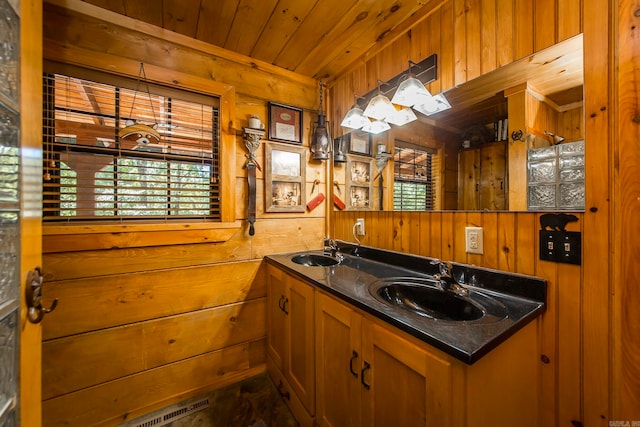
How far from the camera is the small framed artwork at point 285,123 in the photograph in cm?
176

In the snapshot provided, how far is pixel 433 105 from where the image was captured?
50.4 inches

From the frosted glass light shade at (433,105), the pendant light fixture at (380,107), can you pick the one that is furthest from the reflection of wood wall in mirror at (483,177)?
the pendant light fixture at (380,107)

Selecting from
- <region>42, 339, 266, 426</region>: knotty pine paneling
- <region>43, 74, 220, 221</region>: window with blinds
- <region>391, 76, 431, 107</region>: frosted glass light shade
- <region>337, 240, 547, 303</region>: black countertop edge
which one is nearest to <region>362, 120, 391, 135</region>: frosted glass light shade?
<region>391, 76, 431, 107</region>: frosted glass light shade

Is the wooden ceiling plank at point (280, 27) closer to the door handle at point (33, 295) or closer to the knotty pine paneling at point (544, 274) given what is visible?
the knotty pine paneling at point (544, 274)

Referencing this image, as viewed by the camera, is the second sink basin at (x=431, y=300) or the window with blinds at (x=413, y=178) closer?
the second sink basin at (x=431, y=300)

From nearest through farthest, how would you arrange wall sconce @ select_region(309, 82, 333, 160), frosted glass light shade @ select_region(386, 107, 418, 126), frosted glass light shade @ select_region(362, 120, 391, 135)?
1. frosted glass light shade @ select_region(386, 107, 418, 126)
2. frosted glass light shade @ select_region(362, 120, 391, 135)
3. wall sconce @ select_region(309, 82, 333, 160)

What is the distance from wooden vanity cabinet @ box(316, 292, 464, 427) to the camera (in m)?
0.65

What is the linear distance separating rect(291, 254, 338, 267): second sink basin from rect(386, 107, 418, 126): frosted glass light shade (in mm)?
993

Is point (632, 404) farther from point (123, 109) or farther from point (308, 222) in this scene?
point (123, 109)

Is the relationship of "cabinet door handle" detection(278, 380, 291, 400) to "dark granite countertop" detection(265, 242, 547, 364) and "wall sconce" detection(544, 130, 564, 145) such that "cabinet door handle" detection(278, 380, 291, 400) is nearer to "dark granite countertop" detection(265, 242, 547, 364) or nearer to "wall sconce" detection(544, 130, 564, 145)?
"dark granite countertop" detection(265, 242, 547, 364)

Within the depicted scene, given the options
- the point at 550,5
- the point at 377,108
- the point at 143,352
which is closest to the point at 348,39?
the point at 377,108

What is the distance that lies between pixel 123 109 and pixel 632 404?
2.46 metres

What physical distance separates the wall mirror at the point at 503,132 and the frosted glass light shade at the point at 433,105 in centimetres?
3

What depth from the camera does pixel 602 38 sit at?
800 millimetres
